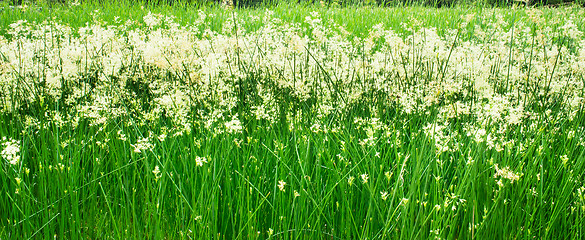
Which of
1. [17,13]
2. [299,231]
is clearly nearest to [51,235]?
[299,231]

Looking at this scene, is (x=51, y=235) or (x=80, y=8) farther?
(x=80, y=8)

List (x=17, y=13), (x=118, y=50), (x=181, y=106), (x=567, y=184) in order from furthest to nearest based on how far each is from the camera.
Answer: (x=17, y=13)
(x=118, y=50)
(x=181, y=106)
(x=567, y=184)

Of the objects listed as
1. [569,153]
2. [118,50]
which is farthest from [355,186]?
[118,50]

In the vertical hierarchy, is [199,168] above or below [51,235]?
above

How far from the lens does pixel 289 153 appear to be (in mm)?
2256

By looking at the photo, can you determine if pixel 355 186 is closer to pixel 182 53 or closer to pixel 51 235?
pixel 51 235

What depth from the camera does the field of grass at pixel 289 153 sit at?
1.65m

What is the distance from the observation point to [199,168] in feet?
6.54

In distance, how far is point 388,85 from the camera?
124 inches

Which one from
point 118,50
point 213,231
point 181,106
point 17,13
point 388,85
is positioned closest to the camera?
point 213,231

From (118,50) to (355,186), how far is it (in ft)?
9.22

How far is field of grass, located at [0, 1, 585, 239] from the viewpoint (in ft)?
5.42

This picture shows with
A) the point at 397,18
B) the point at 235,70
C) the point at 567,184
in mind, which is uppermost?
the point at 397,18

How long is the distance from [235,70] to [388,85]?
1.27m
